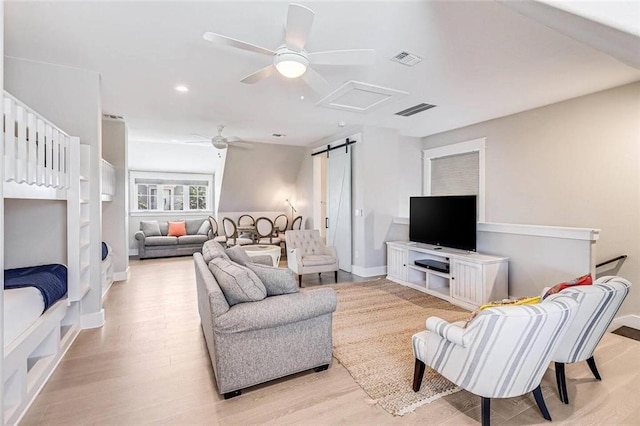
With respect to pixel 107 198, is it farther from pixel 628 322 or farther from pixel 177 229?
pixel 628 322

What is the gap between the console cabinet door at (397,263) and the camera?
4.86 metres

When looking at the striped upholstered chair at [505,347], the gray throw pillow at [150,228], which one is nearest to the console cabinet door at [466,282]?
the striped upholstered chair at [505,347]

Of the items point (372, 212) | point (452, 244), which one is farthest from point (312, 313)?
point (372, 212)

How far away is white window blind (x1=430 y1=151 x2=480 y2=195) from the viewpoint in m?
5.32

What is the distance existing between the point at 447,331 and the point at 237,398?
1.48 meters

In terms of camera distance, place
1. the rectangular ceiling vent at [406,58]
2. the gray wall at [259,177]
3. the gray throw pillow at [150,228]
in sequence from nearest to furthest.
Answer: the rectangular ceiling vent at [406,58], the gray wall at [259,177], the gray throw pillow at [150,228]

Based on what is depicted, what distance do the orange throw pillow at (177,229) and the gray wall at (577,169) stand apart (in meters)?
6.95

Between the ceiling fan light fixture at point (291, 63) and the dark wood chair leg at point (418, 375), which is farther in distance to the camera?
the ceiling fan light fixture at point (291, 63)

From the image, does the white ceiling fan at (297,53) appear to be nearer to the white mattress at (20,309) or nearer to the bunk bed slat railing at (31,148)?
the bunk bed slat railing at (31,148)

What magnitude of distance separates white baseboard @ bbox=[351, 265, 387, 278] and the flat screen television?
0.95 m

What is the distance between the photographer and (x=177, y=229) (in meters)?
7.86

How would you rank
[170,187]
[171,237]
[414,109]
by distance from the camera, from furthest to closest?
1. [170,187]
2. [171,237]
3. [414,109]

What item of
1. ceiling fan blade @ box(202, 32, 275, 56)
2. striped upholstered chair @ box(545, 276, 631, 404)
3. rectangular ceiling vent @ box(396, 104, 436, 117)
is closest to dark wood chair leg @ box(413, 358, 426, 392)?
striped upholstered chair @ box(545, 276, 631, 404)

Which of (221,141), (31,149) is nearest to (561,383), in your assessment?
(31,149)
